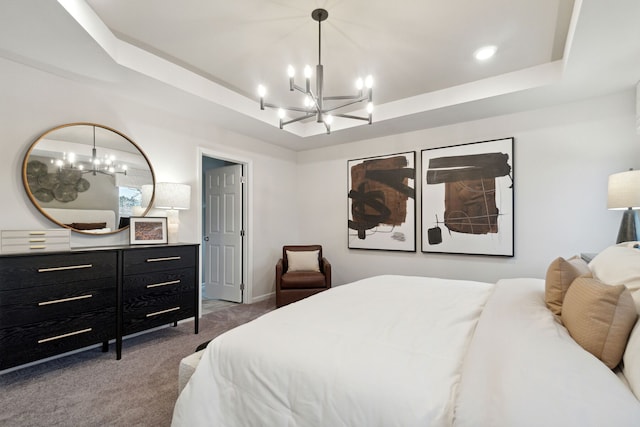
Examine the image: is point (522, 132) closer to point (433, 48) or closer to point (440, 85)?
point (440, 85)

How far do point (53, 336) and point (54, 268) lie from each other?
486mm

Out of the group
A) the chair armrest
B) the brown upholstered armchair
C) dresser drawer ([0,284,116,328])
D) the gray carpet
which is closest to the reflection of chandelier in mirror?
dresser drawer ([0,284,116,328])

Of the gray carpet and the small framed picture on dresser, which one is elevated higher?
the small framed picture on dresser

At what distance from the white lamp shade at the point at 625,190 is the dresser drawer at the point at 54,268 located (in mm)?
4178

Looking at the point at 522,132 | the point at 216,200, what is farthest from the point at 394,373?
the point at 216,200

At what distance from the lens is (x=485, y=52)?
103 inches

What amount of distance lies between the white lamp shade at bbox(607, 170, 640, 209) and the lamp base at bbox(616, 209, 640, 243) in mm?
107

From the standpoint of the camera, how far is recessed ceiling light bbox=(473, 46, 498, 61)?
2551 mm

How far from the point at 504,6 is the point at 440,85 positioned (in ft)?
3.89

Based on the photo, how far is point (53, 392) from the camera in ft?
6.57

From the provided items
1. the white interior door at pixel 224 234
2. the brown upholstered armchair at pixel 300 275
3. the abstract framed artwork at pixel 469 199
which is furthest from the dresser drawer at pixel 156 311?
the abstract framed artwork at pixel 469 199

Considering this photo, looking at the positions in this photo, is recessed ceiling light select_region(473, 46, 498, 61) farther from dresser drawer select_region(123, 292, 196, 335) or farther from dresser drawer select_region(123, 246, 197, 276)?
dresser drawer select_region(123, 292, 196, 335)

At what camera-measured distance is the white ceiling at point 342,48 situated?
79.2 inches

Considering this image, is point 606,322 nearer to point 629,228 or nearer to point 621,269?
point 621,269
